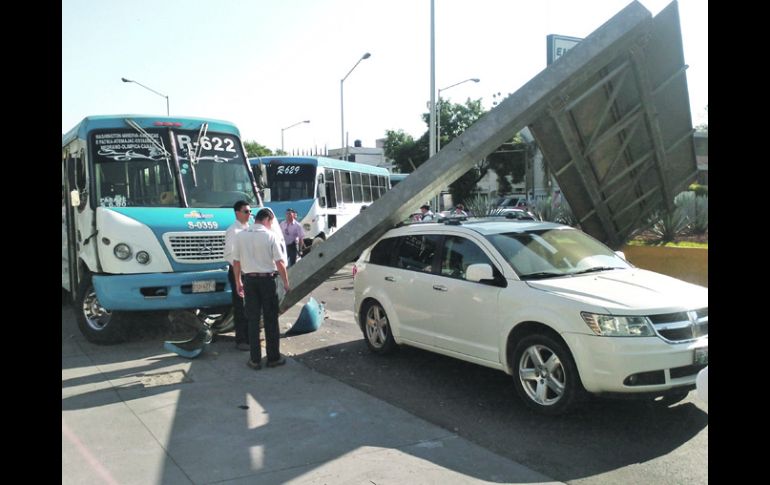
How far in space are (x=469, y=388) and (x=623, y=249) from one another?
25.8 feet

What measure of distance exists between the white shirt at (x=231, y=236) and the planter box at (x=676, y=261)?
817cm

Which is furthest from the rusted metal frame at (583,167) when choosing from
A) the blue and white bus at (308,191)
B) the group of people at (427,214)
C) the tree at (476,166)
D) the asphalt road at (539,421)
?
the tree at (476,166)

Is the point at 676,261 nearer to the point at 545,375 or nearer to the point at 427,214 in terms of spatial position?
the point at 427,214

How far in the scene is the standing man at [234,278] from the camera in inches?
308

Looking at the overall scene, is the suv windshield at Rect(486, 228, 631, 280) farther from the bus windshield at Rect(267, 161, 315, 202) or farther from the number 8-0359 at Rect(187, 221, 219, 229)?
the bus windshield at Rect(267, 161, 315, 202)

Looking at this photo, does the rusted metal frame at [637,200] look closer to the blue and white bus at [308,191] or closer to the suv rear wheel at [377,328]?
the suv rear wheel at [377,328]

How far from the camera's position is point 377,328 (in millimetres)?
7699

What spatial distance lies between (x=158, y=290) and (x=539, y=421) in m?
5.11

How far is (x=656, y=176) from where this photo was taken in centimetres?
1059

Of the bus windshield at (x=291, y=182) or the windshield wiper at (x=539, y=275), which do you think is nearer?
the windshield wiper at (x=539, y=275)

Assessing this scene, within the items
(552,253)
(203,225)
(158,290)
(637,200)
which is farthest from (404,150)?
(552,253)
